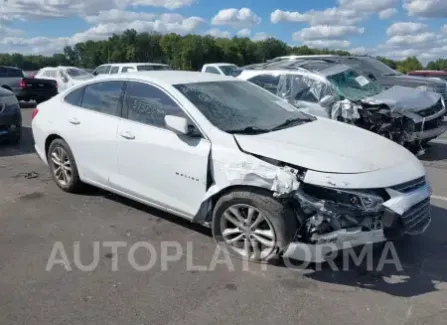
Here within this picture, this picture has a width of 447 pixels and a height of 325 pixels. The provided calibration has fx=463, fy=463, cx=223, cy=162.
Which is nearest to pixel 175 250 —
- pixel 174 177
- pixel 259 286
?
pixel 174 177

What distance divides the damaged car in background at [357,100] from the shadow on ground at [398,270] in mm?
3676

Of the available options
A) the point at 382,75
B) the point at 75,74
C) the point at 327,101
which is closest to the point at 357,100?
the point at 327,101

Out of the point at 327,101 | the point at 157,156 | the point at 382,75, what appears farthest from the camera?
the point at 382,75

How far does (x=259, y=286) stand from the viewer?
3535 millimetres

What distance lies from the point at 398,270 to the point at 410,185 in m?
0.70

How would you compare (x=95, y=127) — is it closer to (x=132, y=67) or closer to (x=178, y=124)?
(x=178, y=124)

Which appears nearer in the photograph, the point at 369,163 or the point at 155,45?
the point at 369,163

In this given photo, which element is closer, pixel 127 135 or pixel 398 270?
pixel 398 270

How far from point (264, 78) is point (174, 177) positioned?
18.0ft

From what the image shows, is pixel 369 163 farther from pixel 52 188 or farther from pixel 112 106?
pixel 52 188

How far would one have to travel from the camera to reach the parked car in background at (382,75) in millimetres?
10930

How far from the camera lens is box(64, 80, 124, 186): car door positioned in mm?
4895

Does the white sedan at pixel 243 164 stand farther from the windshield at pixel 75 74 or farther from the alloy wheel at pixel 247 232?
the windshield at pixel 75 74

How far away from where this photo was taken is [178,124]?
4.08m
